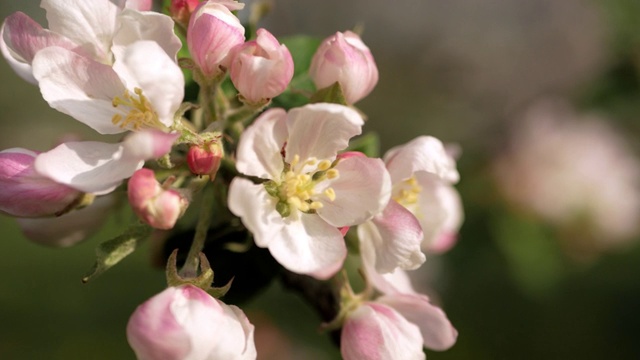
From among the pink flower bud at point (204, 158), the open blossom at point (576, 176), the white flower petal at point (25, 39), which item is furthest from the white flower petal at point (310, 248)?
the open blossom at point (576, 176)

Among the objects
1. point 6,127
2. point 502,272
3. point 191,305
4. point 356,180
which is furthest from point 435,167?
point 6,127

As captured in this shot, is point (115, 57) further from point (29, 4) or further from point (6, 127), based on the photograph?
point (6, 127)

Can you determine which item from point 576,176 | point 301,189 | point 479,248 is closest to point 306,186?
point 301,189

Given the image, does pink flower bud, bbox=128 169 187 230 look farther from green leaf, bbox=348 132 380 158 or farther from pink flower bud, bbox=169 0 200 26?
green leaf, bbox=348 132 380 158

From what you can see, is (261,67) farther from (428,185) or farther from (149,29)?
(428,185)

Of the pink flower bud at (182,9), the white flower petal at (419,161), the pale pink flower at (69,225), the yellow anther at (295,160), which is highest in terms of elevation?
the pink flower bud at (182,9)

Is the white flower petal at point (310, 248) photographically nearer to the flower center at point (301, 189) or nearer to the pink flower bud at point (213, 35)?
the flower center at point (301, 189)

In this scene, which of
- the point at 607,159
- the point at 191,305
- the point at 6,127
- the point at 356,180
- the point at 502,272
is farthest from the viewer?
the point at 6,127
